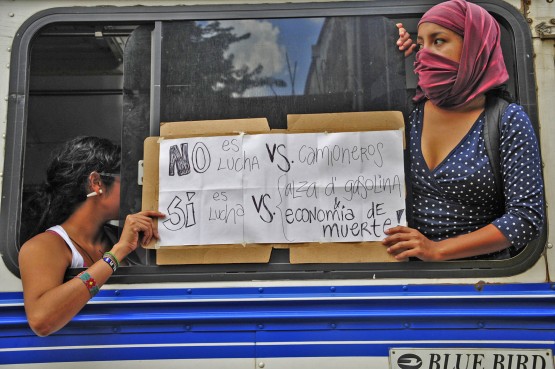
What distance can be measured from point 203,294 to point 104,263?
42 cm

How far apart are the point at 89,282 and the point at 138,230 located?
11.2 inches

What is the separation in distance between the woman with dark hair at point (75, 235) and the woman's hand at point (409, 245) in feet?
3.20

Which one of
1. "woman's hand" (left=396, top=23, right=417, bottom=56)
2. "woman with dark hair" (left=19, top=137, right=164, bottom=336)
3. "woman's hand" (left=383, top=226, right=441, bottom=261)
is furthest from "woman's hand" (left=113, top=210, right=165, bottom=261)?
"woman's hand" (left=396, top=23, right=417, bottom=56)

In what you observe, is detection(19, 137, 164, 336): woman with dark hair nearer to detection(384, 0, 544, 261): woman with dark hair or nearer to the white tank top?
the white tank top

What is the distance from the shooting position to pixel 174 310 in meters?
2.36

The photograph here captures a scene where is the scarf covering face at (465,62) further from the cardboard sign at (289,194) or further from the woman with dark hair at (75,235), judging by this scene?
the woman with dark hair at (75,235)

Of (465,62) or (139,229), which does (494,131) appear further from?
(139,229)

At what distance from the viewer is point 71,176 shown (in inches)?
102

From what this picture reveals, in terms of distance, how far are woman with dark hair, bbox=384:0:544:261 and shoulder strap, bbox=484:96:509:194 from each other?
13 mm

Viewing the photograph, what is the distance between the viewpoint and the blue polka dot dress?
232 centimetres

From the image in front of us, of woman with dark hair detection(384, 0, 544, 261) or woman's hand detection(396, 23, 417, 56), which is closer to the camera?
woman with dark hair detection(384, 0, 544, 261)

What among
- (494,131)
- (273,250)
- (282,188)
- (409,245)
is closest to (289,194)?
(282,188)

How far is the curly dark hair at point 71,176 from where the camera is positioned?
8.38 ft

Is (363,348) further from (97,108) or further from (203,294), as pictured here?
(97,108)
